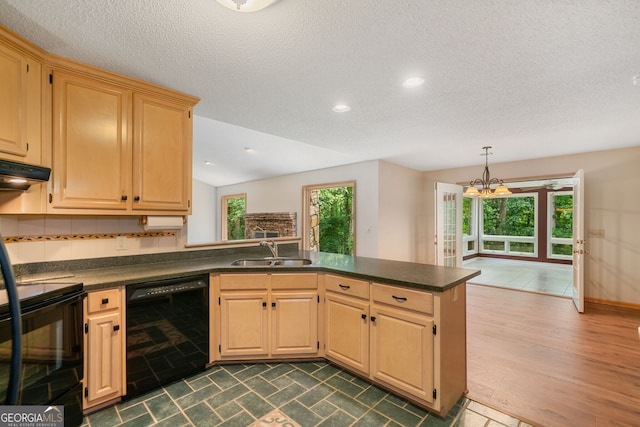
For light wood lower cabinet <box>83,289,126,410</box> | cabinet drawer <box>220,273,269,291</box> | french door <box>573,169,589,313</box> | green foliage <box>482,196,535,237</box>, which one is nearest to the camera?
light wood lower cabinet <box>83,289,126,410</box>

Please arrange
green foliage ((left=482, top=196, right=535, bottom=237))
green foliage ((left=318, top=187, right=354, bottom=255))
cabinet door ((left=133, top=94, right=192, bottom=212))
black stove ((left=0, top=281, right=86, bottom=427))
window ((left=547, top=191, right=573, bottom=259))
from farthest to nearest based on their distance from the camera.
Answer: green foliage ((left=482, top=196, right=535, bottom=237)) < window ((left=547, top=191, right=573, bottom=259)) < green foliage ((left=318, top=187, right=354, bottom=255)) < cabinet door ((left=133, top=94, right=192, bottom=212)) < black stove ((left=0, top=281, right=86, bottom=427))

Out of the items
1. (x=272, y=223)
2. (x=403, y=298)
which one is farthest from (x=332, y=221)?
(x=403, y=298)

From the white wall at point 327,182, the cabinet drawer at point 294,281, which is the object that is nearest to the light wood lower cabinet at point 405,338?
the cabinet drawer at point 294,281

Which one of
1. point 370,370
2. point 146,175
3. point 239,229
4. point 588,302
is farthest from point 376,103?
point 239,229

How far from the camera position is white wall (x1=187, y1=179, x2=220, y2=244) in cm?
861

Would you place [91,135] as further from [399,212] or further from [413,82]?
[399,212]

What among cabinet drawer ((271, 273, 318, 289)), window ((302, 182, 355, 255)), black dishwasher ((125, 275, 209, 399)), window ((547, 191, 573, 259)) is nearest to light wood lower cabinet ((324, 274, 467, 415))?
cabinet drawer ((271, 273, 318, 289))

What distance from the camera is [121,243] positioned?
8.04ft

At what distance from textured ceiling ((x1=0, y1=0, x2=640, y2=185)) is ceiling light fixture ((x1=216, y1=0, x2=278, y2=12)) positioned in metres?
0.07

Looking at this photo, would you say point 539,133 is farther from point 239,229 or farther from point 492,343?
point 239,229

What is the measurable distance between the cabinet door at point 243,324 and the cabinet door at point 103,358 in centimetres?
72

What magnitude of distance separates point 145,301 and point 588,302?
589 centimetres

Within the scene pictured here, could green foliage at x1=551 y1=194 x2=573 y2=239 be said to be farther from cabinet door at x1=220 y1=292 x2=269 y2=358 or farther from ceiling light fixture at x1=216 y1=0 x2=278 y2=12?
ceiling light fixture at x1=216 y1=0 x2=278 y2=12

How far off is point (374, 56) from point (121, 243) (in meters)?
2.44
